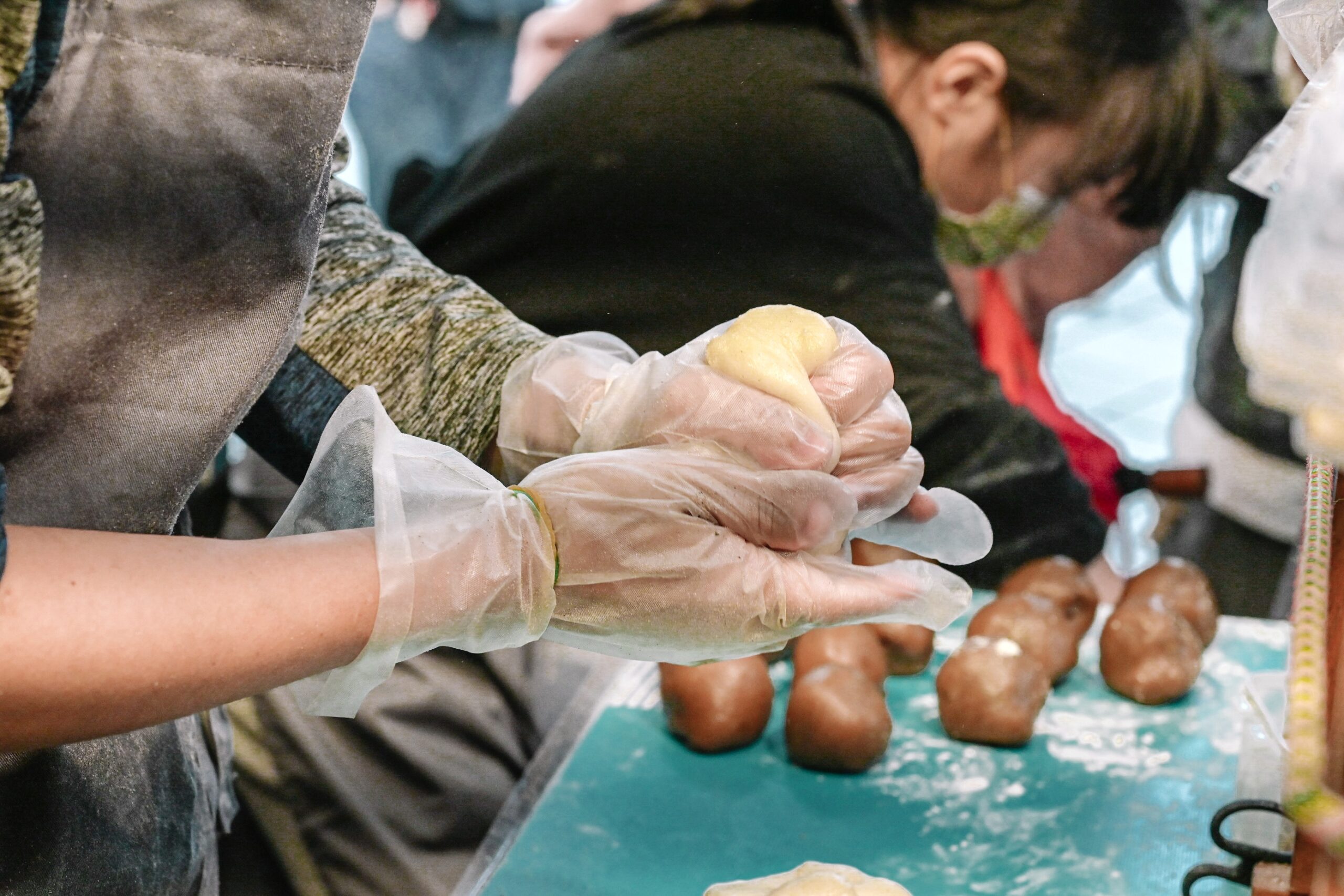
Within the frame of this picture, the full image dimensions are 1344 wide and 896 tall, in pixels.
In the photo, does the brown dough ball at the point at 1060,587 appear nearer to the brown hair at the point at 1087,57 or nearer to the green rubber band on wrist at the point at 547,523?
the brown hair at the point at 1087,57

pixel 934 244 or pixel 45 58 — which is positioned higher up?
pixel 45 58

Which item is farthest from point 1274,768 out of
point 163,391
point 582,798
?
point 163,391

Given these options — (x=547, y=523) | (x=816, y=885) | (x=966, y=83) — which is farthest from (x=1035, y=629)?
(x=547, y=523)

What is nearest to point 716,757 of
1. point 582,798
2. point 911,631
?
point 582,798

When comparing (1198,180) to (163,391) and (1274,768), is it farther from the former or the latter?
(163,391)

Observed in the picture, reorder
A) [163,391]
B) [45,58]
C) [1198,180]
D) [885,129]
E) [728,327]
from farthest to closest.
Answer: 1. [1198,180]
2. [885,129]
3. [728,327]
4. [163,391]
5. [45,58]

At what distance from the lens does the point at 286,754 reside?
131 centimetres

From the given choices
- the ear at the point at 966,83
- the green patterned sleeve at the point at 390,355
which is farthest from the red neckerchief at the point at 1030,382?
the green patterned sleeve at the point at 390,355

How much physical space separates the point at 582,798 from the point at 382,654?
2.15ft

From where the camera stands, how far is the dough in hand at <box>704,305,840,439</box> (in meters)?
0.93

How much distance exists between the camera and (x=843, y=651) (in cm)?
154

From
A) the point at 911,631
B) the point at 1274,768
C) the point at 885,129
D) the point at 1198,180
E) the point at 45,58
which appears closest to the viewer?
the point at 45,58

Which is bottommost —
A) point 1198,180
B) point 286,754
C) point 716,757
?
point 716,757

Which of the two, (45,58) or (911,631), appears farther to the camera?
(911,631)
